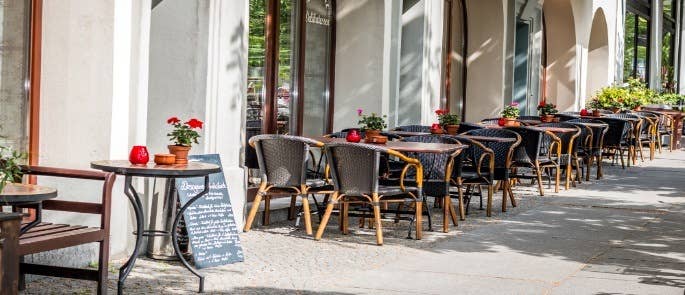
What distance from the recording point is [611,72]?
2828 centimetres

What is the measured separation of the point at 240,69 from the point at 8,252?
526cm

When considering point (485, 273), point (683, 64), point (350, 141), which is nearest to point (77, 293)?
point (485, 273)

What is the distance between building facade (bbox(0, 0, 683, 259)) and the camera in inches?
287

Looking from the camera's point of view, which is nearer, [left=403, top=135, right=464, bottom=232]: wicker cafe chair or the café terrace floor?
the café terrace floor

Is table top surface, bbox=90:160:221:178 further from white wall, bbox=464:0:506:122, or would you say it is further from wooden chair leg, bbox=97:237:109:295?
white wall, bbox=464:0:506:122

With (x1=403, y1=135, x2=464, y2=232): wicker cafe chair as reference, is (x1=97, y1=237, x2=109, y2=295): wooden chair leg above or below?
below

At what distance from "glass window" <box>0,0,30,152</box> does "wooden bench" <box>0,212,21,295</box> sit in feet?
11.0

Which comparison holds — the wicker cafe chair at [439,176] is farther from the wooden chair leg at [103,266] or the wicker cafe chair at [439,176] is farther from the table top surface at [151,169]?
the wooden chair leg at [103,266]

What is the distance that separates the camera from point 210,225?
7.59 m

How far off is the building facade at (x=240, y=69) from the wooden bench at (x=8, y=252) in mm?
3289

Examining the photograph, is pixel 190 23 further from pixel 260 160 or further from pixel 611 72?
pixel 611 72

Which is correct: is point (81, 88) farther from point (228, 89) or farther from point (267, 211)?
point (267, 211)

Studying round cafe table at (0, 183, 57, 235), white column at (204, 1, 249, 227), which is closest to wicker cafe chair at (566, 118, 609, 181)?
white column at (204, 1, 249, 227)

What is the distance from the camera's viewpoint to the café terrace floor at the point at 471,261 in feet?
22.2
